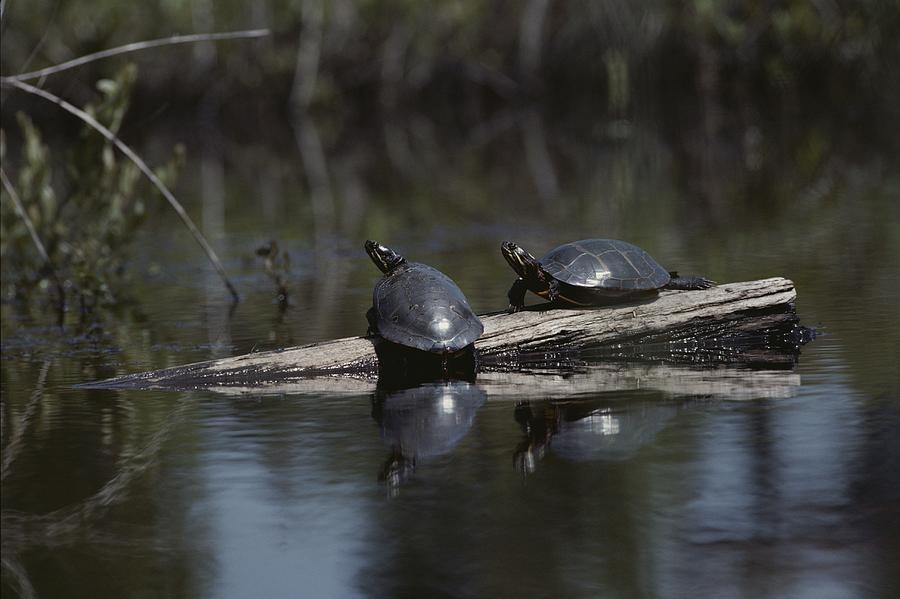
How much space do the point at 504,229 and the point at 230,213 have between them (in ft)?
14.4

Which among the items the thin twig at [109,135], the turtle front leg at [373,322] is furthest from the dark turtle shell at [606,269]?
the thin twig at [109,135]

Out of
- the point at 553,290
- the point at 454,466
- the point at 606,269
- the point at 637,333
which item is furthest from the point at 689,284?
the point at 454,466

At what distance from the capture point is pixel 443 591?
4.30 metres

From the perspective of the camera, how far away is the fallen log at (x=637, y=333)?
24.3ft

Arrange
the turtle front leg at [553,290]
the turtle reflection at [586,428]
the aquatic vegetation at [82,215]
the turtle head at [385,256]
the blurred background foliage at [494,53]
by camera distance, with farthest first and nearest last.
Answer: the blurred background foliage at [494,53], the aquatic vegetation at [82,215], the turtle head at [385,256], the turtle front leg at [553,290], the turtle reflection at [586,428]

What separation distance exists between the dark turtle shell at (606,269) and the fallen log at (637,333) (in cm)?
17

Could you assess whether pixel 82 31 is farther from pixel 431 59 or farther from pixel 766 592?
pixel 766 592

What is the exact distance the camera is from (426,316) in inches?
282

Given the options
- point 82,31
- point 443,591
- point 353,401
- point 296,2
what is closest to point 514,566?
point 443,591

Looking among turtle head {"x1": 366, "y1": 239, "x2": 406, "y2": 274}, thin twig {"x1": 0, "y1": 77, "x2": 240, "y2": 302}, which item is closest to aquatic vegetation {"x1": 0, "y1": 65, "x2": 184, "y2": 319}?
thin twig {"x1": 0, "y1": 77, "x2": 240, "y2": 302}

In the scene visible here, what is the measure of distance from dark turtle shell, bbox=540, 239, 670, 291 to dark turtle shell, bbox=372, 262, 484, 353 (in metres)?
0.63

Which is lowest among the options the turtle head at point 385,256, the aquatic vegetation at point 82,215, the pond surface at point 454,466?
the pond surface at point 454,466

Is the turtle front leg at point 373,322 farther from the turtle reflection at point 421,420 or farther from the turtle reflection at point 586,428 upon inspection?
the turtle reflection at point 586,428

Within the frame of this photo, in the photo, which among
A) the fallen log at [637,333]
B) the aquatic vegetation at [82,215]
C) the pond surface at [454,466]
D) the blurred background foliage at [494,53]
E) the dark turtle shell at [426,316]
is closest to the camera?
the pond surface at [454,466]
